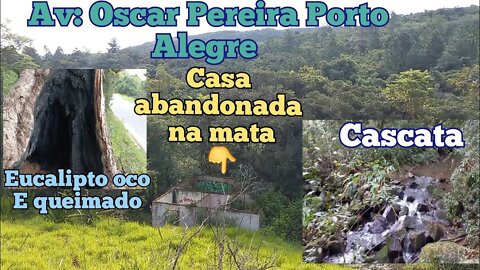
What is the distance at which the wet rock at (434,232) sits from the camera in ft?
22.0

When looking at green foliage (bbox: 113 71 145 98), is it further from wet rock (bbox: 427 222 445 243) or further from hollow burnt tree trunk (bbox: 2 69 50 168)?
wet rock (bbox: 427 222 445 243)

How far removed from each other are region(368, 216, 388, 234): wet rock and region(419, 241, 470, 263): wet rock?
1.47 feet

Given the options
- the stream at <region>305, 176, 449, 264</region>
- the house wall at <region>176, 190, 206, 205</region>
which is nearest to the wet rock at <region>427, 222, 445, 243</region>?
the stream at <region>305, 176, 449, 264</region>

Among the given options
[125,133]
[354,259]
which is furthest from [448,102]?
[125,133]

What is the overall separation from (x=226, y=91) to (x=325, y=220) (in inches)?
63.5

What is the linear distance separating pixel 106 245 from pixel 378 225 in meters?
2.70

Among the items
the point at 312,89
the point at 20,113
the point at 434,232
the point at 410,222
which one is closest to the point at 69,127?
the point at 20,113

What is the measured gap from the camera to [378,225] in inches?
264

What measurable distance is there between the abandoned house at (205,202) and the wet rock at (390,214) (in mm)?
1275

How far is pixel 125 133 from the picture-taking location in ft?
21.6

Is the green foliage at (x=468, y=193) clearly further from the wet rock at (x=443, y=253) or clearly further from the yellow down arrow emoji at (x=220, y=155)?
the yellow down arrow emoji at (x=220, y=155)

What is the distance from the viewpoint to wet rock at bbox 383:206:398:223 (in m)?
6.71

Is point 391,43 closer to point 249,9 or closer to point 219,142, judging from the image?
point 249,9

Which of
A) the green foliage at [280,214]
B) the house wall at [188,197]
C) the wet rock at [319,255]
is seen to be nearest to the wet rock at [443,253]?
the wet rock at [319,255]
